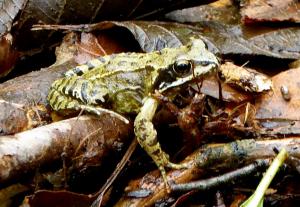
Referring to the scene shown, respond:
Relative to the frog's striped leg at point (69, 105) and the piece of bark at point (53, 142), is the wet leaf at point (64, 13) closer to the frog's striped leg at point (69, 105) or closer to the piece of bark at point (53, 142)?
the frog's striped leg at point (69, 105)

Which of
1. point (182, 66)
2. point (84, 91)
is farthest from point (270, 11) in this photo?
point (84, 91)

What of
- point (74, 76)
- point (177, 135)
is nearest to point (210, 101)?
point (177, 135)

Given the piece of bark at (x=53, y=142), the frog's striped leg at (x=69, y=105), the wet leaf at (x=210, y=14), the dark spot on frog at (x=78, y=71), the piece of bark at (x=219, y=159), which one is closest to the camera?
the piece of bark at (x=53, y=142)

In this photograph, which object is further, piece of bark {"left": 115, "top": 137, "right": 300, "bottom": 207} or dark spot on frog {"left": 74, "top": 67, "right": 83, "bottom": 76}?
dark spot on frog {"left": 74, "top": 67, "right": 83, "bottom": 76}

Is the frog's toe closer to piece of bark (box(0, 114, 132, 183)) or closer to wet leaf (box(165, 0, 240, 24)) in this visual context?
piece of bark (box(0, 114, 132, 183))

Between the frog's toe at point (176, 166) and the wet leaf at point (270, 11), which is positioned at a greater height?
the wet leaf at point (270, 11)

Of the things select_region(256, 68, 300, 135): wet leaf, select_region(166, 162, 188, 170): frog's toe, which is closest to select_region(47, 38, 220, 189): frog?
select_region(166, 162, 188, 170): frog's toe

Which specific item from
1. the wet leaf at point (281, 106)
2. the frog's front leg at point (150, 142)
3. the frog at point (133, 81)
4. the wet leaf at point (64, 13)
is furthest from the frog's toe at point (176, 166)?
the wet leaf at point (64, 13)
